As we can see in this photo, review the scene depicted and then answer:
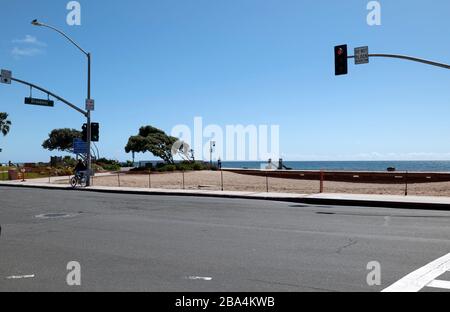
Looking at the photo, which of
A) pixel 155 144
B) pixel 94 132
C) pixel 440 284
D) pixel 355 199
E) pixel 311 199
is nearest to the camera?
pixel 440 284

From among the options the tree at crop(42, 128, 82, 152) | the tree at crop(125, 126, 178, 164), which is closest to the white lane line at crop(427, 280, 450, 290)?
the tree at crop(125, 126, 178, 164)

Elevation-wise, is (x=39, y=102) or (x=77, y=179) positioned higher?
(x=39, y=102)

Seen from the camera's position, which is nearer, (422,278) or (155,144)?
(422,278)

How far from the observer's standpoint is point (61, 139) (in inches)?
4104

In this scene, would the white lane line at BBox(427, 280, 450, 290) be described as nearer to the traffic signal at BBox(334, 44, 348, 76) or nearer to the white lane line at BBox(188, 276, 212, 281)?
the white lane line at BBox(188, 276, 212, 281)

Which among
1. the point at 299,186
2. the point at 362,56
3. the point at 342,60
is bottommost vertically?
the point at 299,186

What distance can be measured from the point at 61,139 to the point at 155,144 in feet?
172

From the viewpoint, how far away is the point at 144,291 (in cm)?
597

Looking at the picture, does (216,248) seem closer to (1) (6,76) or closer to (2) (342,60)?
(2) (342,60)

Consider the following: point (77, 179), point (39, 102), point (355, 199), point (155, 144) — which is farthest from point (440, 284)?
point (155, 144)

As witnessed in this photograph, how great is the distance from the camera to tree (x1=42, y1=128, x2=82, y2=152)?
104 metres

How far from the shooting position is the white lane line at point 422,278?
19.8 feet

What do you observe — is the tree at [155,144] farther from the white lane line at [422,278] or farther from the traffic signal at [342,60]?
the white lane line at [422,278]

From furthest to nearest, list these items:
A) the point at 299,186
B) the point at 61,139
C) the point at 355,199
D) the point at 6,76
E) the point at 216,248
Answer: the point at 61,139 < the point at 299,186 < the point at 6,76 < the point at 355,199 < the point at 216,248
